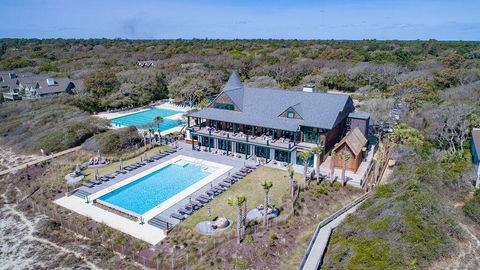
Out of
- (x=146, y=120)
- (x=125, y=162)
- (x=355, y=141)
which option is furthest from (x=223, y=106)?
(x=146, y=120)

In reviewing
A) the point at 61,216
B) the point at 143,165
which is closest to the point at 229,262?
the point at 61,216

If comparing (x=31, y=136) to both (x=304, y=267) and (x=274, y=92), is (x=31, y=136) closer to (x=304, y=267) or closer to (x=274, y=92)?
(x=274, y=92)

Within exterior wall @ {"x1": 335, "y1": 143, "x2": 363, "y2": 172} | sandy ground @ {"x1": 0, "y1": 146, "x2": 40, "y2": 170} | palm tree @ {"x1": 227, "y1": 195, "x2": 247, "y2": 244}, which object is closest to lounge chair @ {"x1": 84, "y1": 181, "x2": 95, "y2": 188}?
sandy ground @ {"x1": 0, "y1": 146, "x2": 40, "y2": 170}

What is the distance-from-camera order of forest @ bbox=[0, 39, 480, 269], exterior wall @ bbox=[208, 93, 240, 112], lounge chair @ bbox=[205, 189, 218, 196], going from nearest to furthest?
1. forest @ bbox=[0, 39, 480, 269]
2. lounge chair @ bbox=[205, 189, 218, 196]
3. exterior wall @ bbox=[208, 93, 240, 112]

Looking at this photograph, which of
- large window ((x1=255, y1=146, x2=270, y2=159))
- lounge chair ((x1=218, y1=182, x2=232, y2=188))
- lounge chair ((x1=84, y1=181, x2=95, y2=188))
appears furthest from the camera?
large window ((x1=255, y1=146, x2=270, y2=159))

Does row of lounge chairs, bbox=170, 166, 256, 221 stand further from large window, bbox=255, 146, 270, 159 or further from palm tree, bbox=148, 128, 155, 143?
palm tree, bbox=148, 128, 155, 143

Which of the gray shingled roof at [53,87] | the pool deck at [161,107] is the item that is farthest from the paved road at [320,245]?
the gray shingled roof at [53,87]
